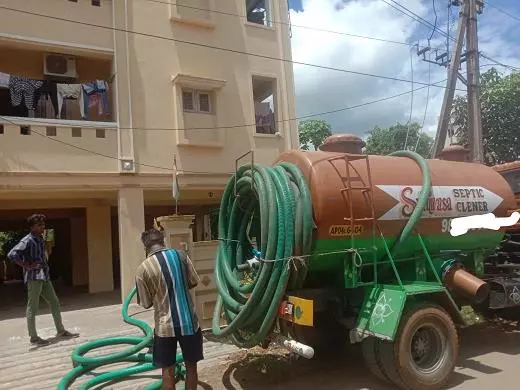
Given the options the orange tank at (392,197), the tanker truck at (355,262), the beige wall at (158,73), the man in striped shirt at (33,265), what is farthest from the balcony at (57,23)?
the orange tank at (392,197)

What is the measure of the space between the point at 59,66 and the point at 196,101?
315cm

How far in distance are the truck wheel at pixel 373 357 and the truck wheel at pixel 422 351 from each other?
57 mm

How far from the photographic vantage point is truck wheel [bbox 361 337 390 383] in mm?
4742

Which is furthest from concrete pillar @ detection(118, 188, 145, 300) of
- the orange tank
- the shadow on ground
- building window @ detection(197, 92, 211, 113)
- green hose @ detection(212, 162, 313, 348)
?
the orange tank

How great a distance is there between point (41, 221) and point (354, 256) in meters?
4.42

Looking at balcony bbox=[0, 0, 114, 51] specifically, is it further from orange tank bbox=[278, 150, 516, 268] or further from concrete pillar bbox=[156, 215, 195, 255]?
orange tank bbox=[278, 150, 516, 268]

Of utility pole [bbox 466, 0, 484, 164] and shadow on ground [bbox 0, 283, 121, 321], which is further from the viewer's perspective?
utility pole [bbox 466, 0, 484, 164]

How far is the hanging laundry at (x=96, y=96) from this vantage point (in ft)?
35.0

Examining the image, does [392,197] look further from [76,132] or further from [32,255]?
[76,132]

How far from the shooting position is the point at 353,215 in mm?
4941

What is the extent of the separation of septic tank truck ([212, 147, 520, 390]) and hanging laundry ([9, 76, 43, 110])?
6601 mm

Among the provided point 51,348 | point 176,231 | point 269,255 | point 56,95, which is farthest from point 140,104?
point 269,255

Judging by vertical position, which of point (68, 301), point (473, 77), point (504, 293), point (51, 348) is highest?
point (473, 77)

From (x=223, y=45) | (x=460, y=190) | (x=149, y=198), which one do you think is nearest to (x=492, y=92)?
(x=223, y=45)
